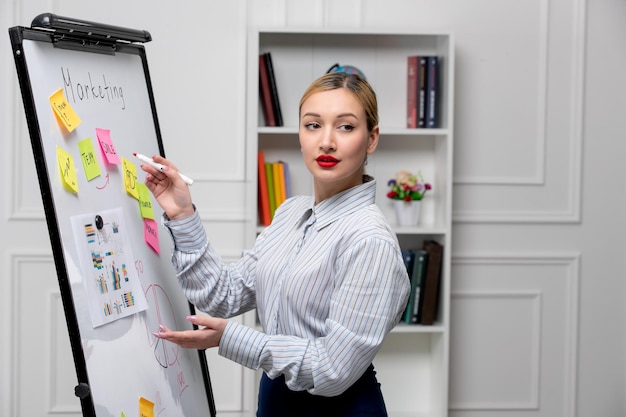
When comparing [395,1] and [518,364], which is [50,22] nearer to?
[395,1]

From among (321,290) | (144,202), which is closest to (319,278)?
(321,290)

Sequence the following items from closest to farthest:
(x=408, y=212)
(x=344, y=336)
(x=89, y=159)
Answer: (x=344, y=336), (x=89, y=159), (x=408, y=212)

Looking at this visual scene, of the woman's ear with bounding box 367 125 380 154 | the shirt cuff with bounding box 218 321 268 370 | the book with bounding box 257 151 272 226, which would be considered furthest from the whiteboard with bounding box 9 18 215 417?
the book with bounding box 257 151 272 226

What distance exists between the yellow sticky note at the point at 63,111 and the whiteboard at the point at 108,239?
1cm

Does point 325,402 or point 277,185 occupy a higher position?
point 277,185

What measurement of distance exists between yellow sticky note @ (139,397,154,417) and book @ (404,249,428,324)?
5.79 feet

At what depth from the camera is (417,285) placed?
3.32 meters

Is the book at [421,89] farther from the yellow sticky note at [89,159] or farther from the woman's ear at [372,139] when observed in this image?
the yellow sticky note at [89,159]

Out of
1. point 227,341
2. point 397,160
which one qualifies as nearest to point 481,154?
point 397,160

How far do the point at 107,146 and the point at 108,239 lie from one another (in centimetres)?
23

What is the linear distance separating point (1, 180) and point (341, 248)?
222cm

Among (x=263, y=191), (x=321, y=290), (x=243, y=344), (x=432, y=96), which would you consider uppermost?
(x=432, y=96)

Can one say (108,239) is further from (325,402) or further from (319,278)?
(325,402)

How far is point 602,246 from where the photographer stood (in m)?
3.59
